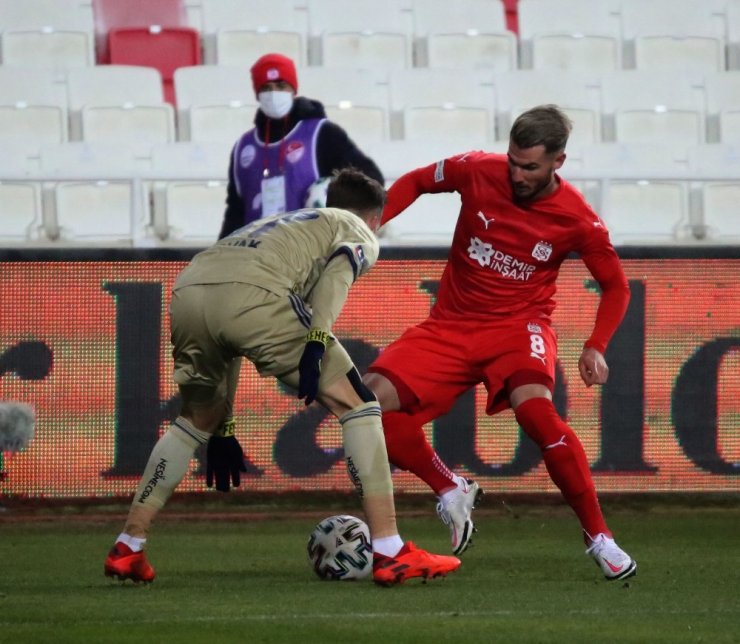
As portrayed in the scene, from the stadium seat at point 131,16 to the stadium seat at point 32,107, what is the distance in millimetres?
1158

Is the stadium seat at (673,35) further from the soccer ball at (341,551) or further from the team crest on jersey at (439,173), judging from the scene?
the soccer ball at (341,551)

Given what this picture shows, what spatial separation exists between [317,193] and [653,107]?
18.3 ft

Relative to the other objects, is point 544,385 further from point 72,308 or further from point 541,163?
point 72,308

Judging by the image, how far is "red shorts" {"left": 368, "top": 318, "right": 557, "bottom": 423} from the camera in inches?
251

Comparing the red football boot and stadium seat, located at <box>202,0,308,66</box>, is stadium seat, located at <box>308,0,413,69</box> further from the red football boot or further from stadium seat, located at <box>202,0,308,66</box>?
the red football boot

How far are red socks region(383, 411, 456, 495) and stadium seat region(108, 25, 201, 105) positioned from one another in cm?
660

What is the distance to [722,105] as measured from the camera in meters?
12.4

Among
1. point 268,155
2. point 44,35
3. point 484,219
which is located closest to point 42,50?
point 44,35

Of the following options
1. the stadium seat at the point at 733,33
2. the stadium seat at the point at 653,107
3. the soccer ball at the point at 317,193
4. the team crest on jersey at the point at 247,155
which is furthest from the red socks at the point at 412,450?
the stadium seat at the point at 733,33

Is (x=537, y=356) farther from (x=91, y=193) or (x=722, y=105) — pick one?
(x=722, y=105)

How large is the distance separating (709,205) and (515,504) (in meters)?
3.36

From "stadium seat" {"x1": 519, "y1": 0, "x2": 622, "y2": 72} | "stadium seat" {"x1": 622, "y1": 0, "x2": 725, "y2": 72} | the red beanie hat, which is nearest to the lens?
the red beanie hat

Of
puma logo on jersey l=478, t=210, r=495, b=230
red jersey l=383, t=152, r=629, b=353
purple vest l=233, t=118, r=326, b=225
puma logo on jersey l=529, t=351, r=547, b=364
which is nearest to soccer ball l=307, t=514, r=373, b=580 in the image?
puma logo on jersey l=529, t=351, r=547, b=364

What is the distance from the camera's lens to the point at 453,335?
258 inches
